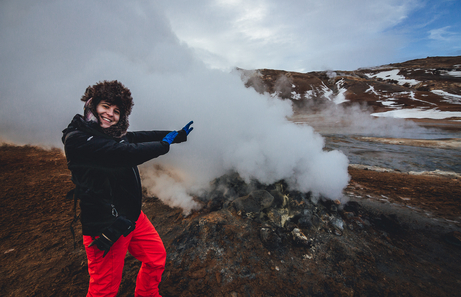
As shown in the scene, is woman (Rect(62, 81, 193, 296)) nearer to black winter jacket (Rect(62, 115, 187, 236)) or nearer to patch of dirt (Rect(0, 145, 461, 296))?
black winter jacket (Rect(62, 115, 187, 236))

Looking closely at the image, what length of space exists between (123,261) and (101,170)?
698mm

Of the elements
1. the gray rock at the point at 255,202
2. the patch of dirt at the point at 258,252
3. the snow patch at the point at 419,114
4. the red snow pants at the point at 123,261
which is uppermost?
the red snow pants at the point at 123,261

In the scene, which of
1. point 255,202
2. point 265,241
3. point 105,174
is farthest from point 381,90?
point 105,174

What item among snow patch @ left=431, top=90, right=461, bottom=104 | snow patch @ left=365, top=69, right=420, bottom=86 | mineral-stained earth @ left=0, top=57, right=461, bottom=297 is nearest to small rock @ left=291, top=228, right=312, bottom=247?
mineral-stained earth @ left=0, top=57, right=461, bottom=297

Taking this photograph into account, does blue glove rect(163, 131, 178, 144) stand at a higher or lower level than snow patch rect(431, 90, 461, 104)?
higher

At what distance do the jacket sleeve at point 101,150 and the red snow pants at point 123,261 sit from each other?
604mm

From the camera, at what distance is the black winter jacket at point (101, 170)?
1110 millimetres

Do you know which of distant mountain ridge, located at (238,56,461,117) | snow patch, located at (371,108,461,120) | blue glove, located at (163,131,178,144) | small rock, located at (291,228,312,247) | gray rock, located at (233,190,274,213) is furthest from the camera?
distant mountain ridge, located at (238,56,461,117)

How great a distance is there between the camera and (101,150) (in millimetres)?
1115

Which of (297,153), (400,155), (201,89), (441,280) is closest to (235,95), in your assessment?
(201,89)

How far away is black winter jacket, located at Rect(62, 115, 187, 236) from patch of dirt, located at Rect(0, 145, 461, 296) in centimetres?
131

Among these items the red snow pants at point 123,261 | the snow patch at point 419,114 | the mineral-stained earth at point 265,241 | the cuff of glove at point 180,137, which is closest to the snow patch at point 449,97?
the snow patch at point 419,114

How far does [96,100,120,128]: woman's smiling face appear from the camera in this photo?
1.25 m

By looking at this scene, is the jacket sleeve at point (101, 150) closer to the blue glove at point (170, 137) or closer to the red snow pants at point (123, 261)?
the blue glove at point (170, 137)
